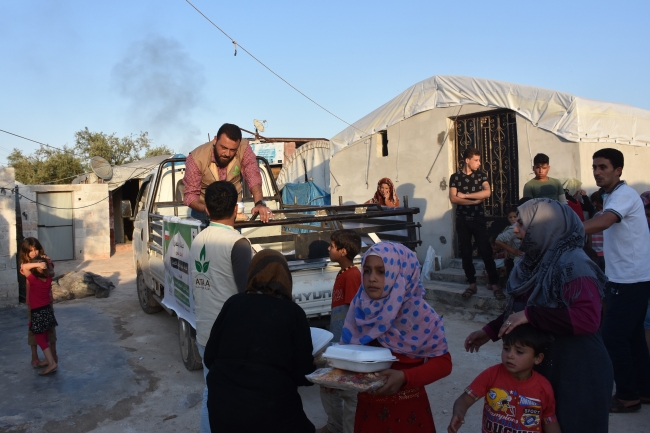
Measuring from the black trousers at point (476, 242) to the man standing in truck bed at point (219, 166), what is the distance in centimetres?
324

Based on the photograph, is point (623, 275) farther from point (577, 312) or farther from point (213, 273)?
point (213, 273)

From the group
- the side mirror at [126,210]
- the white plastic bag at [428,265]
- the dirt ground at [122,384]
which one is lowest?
the dirt ground at [122,384]

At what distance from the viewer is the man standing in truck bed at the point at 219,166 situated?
4.50m

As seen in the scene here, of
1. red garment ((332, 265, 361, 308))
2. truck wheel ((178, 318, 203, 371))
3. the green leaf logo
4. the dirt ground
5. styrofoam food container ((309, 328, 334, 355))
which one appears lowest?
the dirt ground

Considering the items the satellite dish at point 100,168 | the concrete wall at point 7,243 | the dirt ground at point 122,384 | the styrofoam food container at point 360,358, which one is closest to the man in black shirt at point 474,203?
the dirt ground at point 122,384

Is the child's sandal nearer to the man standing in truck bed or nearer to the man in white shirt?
the man in white shirt

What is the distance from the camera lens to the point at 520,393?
7.50ft

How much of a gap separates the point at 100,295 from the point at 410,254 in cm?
902

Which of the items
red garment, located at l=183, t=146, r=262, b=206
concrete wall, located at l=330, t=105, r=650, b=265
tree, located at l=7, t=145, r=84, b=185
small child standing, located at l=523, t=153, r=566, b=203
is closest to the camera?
red garment, located at l=183, t=146, r=262, b=206

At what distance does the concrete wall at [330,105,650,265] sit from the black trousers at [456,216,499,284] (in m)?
1.66

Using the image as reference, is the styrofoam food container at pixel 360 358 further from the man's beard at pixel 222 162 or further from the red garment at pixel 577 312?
the man's beard at pixel 222 162

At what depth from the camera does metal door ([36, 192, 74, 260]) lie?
17.0 m

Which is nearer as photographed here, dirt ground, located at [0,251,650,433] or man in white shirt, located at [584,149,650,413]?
man in white shirt, located at [584,149,650,413]

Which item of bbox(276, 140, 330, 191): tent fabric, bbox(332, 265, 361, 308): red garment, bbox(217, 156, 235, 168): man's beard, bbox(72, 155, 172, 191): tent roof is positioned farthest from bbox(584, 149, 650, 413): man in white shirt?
bbox(72, 155, 172, 191): tent roof
